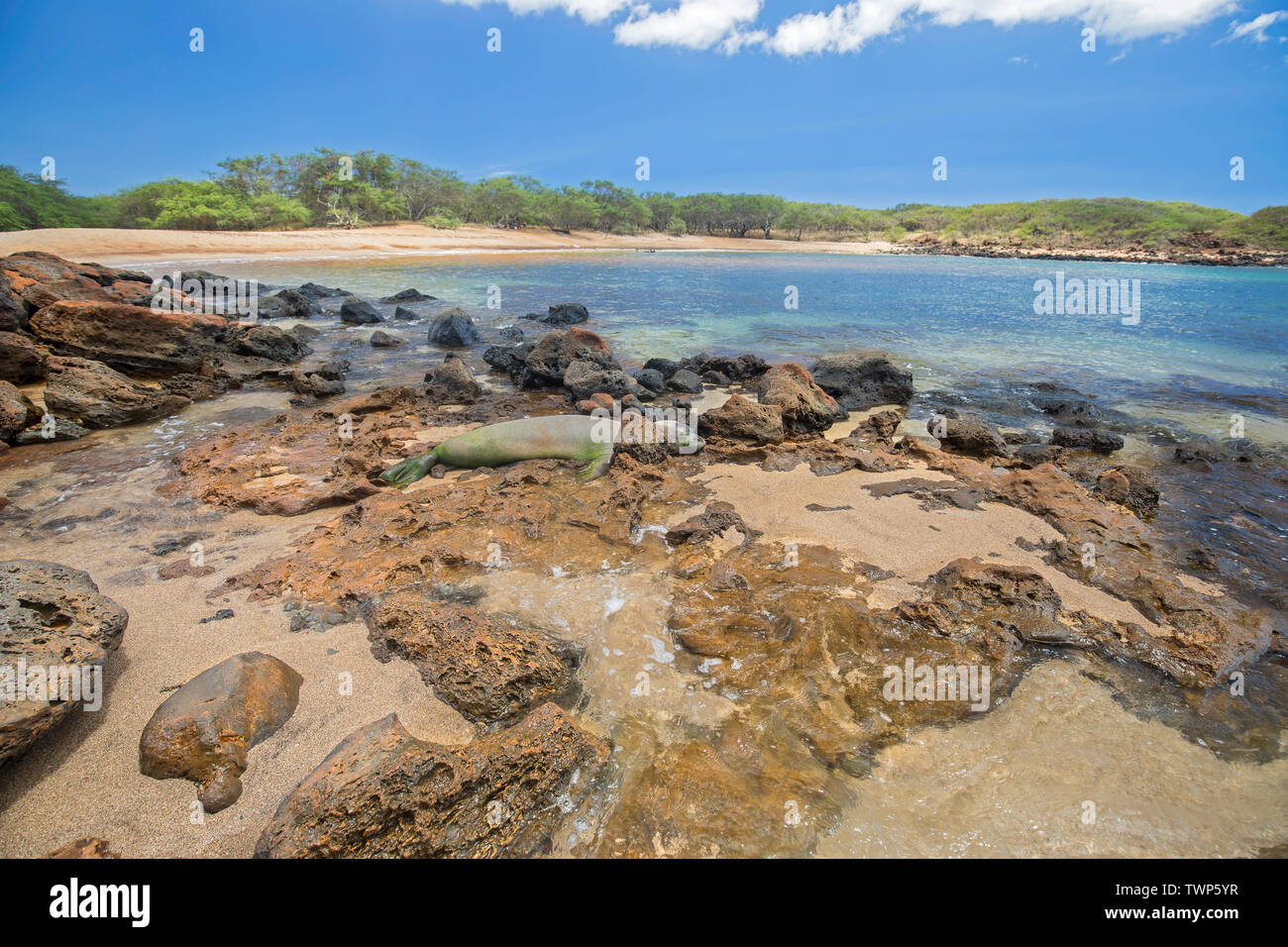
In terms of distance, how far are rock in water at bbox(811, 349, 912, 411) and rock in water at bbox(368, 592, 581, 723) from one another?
7.91m

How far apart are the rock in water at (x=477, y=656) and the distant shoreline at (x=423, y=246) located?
3206cm

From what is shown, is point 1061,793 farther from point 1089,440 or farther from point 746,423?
point 1089,440

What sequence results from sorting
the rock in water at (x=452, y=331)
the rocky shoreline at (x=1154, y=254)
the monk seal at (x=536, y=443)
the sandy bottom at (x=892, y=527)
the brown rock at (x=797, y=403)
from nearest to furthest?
the sandy bottom at (x=892, y=527), the monk seal at (x=536, y=443), the brown rock at (x=797, y=403), the rock in water at (x=452, y=331), the rocky shoreline at (x=1154, y=254)

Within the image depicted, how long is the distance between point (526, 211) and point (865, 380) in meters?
64.1

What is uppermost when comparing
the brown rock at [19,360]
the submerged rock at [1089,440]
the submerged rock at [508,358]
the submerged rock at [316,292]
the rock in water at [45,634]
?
the submerged rock at [316,292]

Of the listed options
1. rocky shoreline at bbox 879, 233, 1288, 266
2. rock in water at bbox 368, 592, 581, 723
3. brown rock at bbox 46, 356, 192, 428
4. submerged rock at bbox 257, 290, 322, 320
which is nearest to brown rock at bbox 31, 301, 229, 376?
brown rock at bbox 46, 356, 192, 428

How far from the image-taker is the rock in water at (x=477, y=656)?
2934 mm

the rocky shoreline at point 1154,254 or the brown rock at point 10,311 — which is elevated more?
the rocky shoreline at point 1154,254

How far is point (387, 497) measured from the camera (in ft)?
17.3

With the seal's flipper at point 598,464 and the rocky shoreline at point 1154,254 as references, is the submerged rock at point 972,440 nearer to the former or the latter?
the seal's flipper at point 598,464

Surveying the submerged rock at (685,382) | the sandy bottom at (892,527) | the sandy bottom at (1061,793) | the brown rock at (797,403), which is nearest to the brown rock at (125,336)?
the submerged rock at (685,382)

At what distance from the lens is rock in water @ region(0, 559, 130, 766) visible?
7.53 feet

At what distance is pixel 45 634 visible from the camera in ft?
8.77
